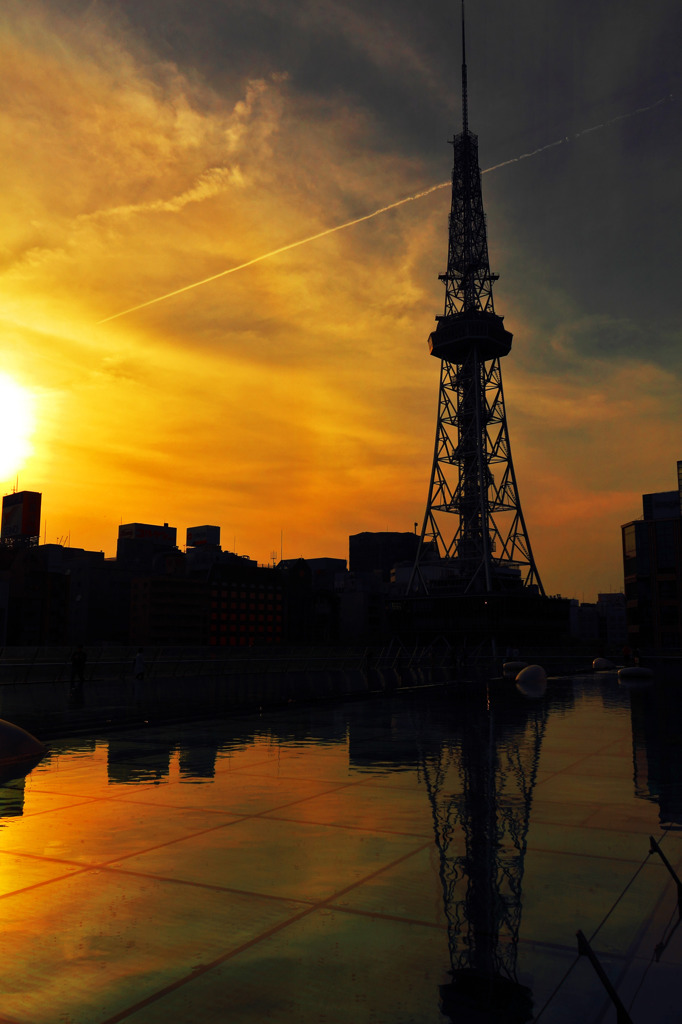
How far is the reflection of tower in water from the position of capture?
529cm

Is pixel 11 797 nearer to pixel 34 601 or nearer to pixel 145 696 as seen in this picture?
pixel 145 696

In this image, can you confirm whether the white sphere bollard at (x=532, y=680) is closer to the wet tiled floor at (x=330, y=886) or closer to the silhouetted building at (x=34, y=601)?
the wet tiled floor at (x=330, y=886)

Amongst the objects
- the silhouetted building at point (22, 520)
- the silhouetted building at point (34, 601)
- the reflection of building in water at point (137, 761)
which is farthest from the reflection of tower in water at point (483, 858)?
the silhouetted building at point (22, 520)

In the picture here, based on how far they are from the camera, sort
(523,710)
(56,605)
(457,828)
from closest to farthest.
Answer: (457,828), (523,710), (56,605)

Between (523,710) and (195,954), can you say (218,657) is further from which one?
(195,954)

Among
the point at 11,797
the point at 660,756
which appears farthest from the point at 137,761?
the point at 660,756

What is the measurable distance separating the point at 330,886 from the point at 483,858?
185 centimetres

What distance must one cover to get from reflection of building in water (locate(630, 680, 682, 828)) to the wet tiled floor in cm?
9

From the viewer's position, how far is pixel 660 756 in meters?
15.7

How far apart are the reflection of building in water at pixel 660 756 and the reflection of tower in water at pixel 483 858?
1.72 m

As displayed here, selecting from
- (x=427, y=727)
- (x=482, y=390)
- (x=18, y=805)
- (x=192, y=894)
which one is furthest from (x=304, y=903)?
(x=482, y=390)

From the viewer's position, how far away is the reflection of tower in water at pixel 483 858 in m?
5.29

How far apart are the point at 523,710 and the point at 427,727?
6.91 m

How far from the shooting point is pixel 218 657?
178 feet
